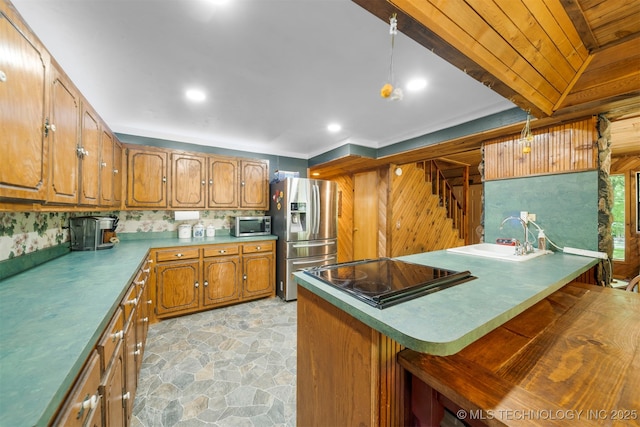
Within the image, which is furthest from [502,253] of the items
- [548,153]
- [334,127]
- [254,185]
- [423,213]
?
[254,185]

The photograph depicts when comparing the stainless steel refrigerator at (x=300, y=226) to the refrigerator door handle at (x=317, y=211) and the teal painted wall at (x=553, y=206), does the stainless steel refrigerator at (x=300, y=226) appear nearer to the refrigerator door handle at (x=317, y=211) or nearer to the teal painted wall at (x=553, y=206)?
the refrigerator door handle at (x=317, y=211)

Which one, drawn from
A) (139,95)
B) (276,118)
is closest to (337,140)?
(276,118)

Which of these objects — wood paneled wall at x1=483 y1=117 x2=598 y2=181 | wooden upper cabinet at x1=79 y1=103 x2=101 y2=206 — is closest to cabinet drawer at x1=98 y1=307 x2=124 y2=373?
wooden upper cabinet at x1=79 y1=103 x2=101 y2=206

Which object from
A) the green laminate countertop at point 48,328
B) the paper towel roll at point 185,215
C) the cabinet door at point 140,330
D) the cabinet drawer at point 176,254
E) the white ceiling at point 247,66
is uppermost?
the white ceiling at point 247,66

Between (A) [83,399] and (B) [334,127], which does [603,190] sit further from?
(A) [83,399]

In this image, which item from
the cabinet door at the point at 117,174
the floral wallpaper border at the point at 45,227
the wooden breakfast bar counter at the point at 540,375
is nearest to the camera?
the wooden breakfast bar counter at the point at 540,375

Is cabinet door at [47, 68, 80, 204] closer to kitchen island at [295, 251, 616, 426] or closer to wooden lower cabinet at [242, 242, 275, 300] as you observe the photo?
kitchen island at [295, 251, 616, 426]

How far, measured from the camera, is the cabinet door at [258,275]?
3336 millimetres

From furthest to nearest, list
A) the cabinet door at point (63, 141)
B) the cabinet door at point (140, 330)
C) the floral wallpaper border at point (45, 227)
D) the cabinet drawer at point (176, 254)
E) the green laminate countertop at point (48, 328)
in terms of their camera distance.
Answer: the cabinet drawer at point (176, 254), the cabinet door at point (140, 330), the floral wallpaper border at point (45, 227), the cabinet door at point (63, 141), the green laminate countertop at point (48, 328)

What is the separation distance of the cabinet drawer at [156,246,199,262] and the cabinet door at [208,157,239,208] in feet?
2.36

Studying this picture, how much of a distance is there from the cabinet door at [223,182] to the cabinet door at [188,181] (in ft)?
0.34

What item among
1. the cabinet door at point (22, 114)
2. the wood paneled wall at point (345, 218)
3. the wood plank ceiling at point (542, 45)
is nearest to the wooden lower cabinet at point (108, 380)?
the cabinet door at point (22, 114)

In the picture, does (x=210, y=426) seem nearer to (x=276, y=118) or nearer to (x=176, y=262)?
(x=176, y=262)

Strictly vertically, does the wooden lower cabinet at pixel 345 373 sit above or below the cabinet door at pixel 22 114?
below
